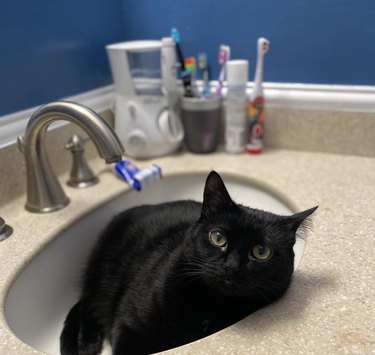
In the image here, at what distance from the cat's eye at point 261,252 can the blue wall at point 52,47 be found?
0.61 m

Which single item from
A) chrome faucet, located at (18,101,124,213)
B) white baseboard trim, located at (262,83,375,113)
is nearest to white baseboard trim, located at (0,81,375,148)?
white baseboard trim, located at (262,83,375,113)

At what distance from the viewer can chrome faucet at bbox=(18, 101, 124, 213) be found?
22.6 inches

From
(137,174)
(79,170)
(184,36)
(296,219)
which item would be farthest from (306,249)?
(184,36)

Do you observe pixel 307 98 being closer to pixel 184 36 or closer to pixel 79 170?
pixel 184 36

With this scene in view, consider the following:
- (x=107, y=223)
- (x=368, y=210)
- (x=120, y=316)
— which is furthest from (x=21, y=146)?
(x=368, y=210)

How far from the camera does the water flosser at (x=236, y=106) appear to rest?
95cm

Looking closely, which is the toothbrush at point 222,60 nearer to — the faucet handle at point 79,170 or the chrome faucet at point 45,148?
the faucet handle at point 79,170

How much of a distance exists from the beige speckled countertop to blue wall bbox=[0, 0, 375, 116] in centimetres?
23

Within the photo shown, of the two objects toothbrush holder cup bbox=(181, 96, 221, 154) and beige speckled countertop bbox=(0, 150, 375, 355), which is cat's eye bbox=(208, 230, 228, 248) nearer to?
beige speckled countertop bbox=(0, 150, 375, 355)

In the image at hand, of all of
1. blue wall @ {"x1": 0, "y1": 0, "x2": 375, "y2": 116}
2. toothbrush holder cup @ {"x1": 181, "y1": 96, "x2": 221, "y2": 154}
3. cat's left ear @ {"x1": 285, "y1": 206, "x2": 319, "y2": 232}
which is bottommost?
toothbrush holder cup @ {"x1": 181, "y1": 96, "x2": 221, "y2": 154}

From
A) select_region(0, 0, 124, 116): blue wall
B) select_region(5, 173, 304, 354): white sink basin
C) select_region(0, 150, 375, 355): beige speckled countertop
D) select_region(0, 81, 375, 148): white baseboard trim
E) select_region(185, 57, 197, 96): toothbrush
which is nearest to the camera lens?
select_region(0, 150, 375, 355): beige speckled countertop

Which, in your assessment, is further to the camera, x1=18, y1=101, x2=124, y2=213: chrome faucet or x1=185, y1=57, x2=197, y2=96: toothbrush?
x1=185, y1=57, x2=197, y2=96: toothbrush

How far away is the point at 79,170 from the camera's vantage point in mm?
919

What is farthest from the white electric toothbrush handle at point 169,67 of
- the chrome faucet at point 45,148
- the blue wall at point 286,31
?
the chrome faucet at point 45,148
